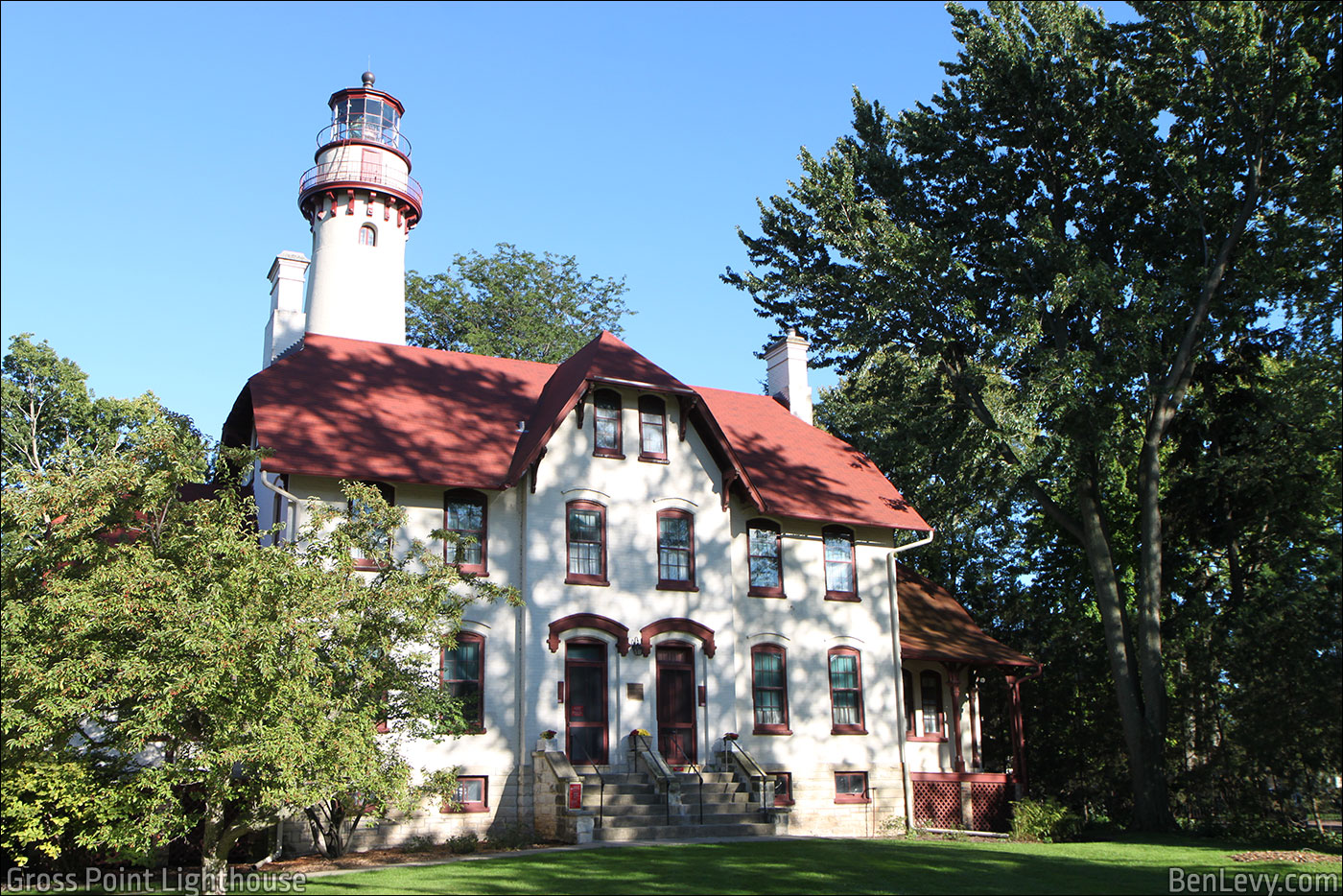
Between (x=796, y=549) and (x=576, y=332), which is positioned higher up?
(x=576, y=332)

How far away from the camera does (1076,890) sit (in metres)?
13.6

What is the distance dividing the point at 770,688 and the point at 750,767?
8.30 ft

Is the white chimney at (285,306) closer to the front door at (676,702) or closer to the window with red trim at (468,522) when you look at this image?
the window with red trim at (468,522)

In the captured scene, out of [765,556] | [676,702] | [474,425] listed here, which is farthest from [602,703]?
[474,425]

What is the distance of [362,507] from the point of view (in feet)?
55.4

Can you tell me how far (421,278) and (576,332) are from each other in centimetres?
652

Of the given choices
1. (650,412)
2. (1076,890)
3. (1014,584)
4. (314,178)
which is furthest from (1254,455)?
(314,178)

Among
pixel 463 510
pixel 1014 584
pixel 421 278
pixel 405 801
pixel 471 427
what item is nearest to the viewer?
pixel 405 801

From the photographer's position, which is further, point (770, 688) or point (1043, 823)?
point (770, 688)

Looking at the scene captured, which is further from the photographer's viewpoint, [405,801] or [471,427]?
[471,427]

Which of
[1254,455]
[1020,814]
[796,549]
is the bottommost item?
[1020,814]

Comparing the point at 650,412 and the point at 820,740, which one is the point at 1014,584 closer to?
the point at 820,740

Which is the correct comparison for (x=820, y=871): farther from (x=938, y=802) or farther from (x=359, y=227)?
(x=359, y=227)

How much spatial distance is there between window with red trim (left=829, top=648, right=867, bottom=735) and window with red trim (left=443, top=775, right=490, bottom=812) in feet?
26.0
